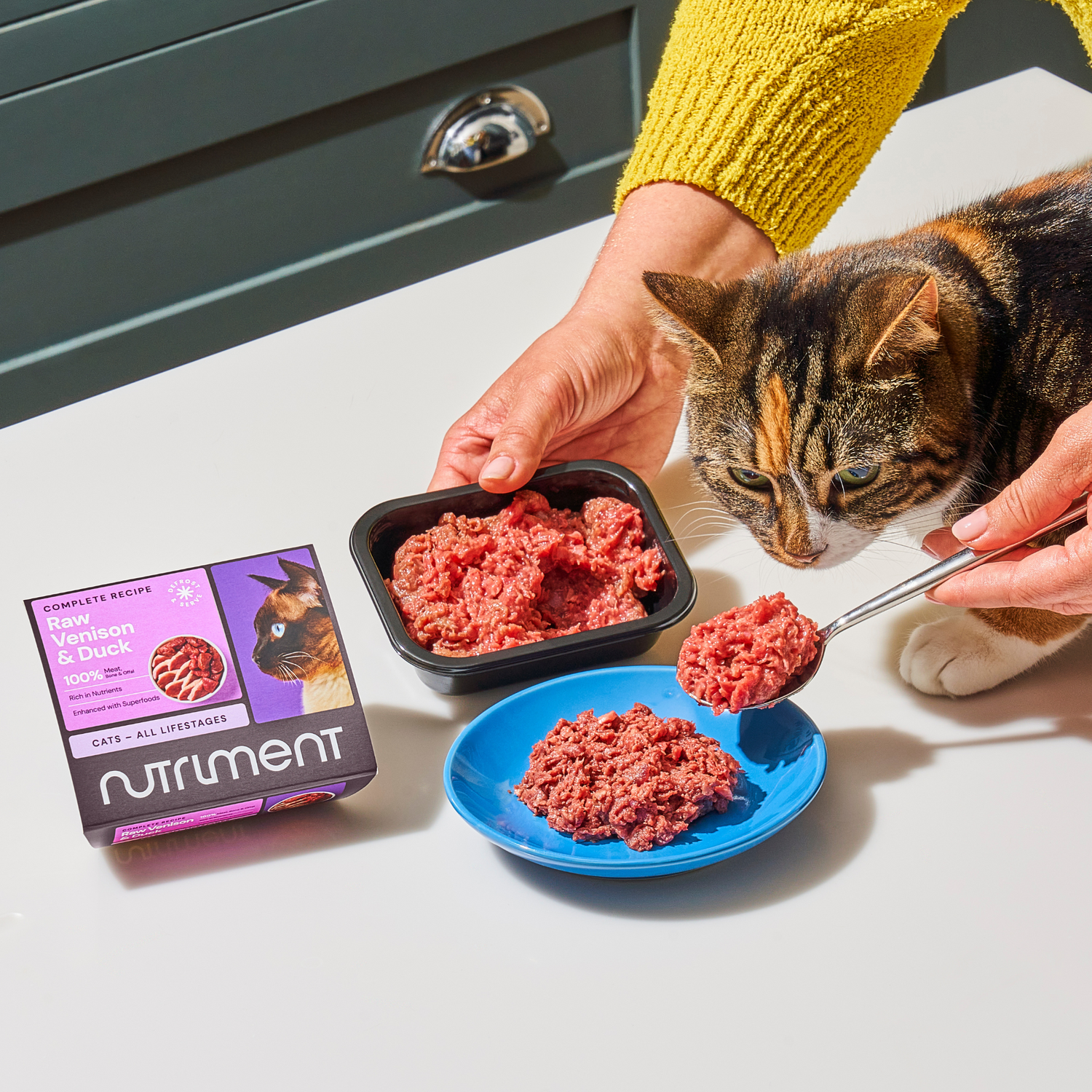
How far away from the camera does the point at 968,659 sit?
3.49 feet

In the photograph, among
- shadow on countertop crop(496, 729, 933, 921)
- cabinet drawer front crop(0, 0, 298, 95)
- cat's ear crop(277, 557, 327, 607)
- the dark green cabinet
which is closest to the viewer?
shadow on countertop crop(496, 729, 933, 921)

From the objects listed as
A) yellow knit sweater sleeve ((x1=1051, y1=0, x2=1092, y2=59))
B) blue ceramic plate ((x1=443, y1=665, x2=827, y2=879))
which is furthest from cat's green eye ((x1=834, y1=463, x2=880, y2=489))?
yellow knit sweater sleeve ((x1=1051, y1=0, x2=1092, y2=59))

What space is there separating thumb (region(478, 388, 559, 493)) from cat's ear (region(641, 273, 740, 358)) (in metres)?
0.18

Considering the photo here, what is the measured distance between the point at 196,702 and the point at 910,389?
0.68 metres

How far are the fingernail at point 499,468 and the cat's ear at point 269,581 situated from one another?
0.86 feet

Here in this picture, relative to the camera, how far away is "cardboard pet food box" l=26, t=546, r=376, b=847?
2.98ft

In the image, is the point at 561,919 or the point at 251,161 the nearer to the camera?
the point at 561,919

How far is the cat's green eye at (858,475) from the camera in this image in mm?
1059

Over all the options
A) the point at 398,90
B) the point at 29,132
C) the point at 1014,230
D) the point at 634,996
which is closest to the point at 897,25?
the point at 1014,230

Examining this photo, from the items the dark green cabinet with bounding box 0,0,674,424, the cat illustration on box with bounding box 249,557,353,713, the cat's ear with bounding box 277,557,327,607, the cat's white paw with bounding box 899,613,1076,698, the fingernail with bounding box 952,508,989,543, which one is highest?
the dark green cabinet with bounding box 0,0,674,424

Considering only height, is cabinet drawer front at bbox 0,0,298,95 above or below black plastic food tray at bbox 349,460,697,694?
above

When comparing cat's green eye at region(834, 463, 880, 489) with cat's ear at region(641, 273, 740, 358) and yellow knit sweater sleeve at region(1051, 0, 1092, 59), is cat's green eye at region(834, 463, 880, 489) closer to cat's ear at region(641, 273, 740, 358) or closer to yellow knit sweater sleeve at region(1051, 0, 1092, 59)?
cat's ear at region(641, 273, 740, 358)

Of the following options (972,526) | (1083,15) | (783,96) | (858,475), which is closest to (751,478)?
(858,475)

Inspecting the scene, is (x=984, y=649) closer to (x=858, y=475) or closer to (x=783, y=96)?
(x=858, y=475)
